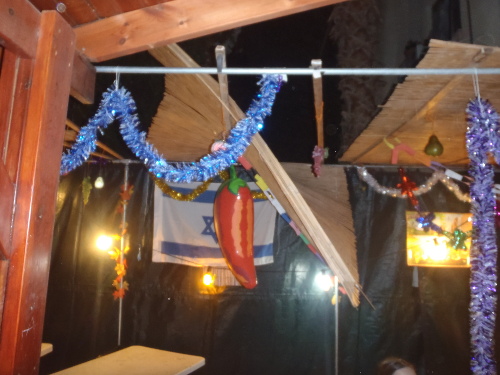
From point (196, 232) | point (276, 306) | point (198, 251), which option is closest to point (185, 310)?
point (198, 251)

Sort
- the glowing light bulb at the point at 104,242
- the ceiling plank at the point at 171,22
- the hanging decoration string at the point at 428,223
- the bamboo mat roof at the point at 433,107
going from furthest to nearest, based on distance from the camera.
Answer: the glowing light bulb at the point at 104,242 → the hanging decoration string at the point at 428,223 → the bamboo mat roof at the point at 433,107 → the ceiling plank at the point at 171,22

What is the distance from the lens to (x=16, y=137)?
160 cm

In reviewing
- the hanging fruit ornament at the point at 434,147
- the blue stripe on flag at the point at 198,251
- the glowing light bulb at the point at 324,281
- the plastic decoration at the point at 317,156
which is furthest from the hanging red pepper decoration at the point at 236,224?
the hanging fruit ornament at the point at 434,147

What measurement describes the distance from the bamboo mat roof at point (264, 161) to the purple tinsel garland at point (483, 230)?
72cm

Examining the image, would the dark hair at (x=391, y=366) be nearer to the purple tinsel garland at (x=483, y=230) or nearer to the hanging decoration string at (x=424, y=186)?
the purple tinsel garland at (x=483, y=230)

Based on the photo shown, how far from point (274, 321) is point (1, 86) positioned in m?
3.76

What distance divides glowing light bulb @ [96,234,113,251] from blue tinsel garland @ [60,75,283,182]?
2.34 meters

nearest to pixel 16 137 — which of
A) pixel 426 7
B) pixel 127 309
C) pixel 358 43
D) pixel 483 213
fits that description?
pixel 483 213

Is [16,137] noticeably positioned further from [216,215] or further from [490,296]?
[490,296]

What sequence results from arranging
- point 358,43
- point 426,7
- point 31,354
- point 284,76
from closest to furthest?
point 31,354
point 284,76
point 358,43
point 426,7

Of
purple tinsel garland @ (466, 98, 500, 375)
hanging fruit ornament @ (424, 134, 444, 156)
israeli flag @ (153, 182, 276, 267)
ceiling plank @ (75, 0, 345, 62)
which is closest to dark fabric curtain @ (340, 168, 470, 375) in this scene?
israeli flag @ (153, 182, 276, 267)

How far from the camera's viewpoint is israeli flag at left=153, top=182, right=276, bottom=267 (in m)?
4.53

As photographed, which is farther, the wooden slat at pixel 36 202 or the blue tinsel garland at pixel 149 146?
the blue tinsel garland at pixel 149 146

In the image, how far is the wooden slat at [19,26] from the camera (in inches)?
57.2
